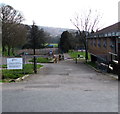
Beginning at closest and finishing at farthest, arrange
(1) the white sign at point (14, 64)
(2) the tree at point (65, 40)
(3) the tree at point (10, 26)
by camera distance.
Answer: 1. (1) the white sign at point (14, 64)
2. (3) the tree at point (10, 26)
3. (2) the tree at point (65, 40)

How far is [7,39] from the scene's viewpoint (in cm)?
5353

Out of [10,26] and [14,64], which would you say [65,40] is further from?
[14,64]

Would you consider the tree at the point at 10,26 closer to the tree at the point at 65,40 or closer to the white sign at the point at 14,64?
the tree at the point at 65,40

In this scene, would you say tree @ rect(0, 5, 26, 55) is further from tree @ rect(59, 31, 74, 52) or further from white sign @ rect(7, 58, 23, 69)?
white sign @ rect(7, 58, 23, 69)

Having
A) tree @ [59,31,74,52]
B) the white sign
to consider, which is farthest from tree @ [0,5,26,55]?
the white sign

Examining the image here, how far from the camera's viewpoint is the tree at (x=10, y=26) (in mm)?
51375

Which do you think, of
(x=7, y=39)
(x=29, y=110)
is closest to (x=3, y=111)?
(x=29, y=110)

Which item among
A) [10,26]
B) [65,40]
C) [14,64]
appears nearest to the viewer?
[14,64]

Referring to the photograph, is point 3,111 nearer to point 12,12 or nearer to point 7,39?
point 7,39

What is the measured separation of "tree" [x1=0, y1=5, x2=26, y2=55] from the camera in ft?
169

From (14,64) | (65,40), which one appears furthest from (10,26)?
(65,40)

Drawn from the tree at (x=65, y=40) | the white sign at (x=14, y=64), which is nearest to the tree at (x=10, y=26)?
the tree at (x=65, y=40)

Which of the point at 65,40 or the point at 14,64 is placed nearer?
the point at 14,64

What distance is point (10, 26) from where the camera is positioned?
5147 cm
